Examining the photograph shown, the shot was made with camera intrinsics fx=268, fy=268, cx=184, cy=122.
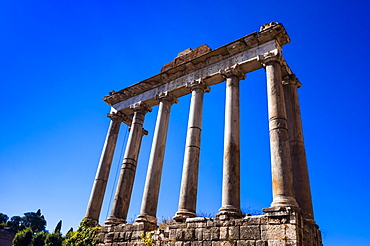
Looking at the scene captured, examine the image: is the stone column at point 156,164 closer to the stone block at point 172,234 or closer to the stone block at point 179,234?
the stone block at point 172,234

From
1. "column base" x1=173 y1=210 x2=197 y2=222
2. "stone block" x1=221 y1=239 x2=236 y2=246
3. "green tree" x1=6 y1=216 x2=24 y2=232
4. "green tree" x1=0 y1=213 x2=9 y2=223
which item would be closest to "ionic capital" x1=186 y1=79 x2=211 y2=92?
"column base" x1=173 y1=210 x2=197 y2=222

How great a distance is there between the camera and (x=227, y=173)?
12109 mm

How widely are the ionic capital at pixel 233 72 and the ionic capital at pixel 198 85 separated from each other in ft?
4.95

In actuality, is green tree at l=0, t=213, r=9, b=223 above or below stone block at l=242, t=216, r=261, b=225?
above

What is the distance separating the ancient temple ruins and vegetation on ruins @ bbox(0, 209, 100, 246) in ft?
3.23

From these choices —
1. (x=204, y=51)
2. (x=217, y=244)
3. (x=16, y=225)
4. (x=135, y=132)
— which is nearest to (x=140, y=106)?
(x=135, y=132)

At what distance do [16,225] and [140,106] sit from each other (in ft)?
206

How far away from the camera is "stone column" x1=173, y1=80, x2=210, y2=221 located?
501 inches

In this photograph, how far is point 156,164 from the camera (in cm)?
1524

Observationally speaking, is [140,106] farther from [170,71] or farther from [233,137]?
[233,137]

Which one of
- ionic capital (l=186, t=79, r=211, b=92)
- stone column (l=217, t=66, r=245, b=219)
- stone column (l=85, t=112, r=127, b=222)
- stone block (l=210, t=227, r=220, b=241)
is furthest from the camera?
stone column (l=85, t=112, r=127, b=222)

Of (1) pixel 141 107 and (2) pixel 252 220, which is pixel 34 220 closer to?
(1) pixel 141 107

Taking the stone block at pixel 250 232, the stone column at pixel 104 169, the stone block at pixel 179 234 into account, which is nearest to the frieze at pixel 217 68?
the stone column at pixel 104 169

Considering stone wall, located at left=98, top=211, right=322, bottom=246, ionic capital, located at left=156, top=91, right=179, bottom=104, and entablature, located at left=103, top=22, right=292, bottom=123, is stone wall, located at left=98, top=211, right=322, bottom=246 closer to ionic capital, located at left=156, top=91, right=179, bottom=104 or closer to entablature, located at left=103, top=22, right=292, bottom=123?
ionic capital, located at left=156, top=91, right=179, bottom=104
